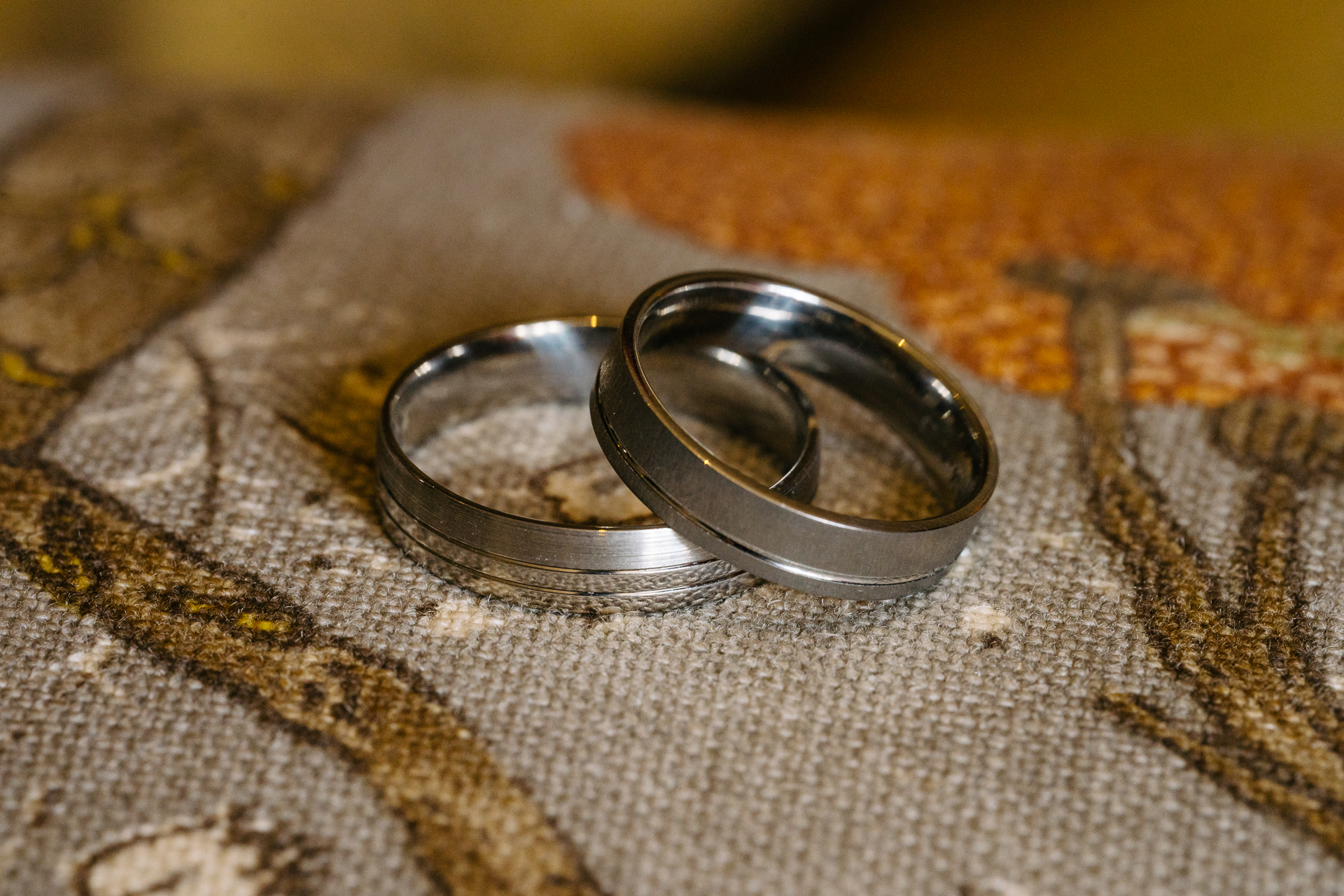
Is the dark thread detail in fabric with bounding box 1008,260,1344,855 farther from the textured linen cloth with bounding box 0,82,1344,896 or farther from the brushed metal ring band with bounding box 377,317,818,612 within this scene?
the brushed metal ring band with bounding box 377,317,818,612

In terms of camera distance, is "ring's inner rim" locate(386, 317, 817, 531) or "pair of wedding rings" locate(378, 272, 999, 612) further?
"ring's inner rim" locate(386, 317, 817, 531)

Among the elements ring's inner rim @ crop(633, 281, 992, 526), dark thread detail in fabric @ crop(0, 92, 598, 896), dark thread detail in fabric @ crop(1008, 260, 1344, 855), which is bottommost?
dark thread detail in fabric @ crop(1008, 260, 1344, 855)

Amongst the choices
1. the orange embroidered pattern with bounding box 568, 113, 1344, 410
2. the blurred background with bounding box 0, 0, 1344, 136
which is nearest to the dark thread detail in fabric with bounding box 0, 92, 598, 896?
the orange embroidered pattern with bounding box 568, 113, 1344, 410

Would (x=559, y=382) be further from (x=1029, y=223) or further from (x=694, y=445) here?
(x=1029, y=223)

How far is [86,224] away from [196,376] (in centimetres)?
18

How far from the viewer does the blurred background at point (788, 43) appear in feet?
3.80

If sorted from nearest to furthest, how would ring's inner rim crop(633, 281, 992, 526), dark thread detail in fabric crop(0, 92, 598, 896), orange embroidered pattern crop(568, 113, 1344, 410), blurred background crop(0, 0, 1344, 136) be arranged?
1. dark thread detail in fabric crop(0, 92, 598, 896)
2. ring's inner rim crop(633, 281, 992, 526)
3. orange embroidered pattern crop(568, 113, 1344, 410)
4. blurred background crop(0, 0, 1344, 136)

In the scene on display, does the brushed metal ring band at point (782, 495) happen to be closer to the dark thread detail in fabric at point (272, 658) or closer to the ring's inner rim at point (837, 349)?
the ring's inner rim at point (837, 349)

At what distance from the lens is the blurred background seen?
116 cm

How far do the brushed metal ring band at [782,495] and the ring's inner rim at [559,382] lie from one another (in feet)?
0.05

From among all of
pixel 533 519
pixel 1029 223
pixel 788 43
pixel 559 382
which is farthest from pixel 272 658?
pixel 788 43

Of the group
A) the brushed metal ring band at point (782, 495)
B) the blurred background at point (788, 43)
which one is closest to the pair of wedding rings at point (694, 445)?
the brushed metal ring band at point (782, 495)

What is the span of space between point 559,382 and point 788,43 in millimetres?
997

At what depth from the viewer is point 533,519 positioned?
0.41 metres
